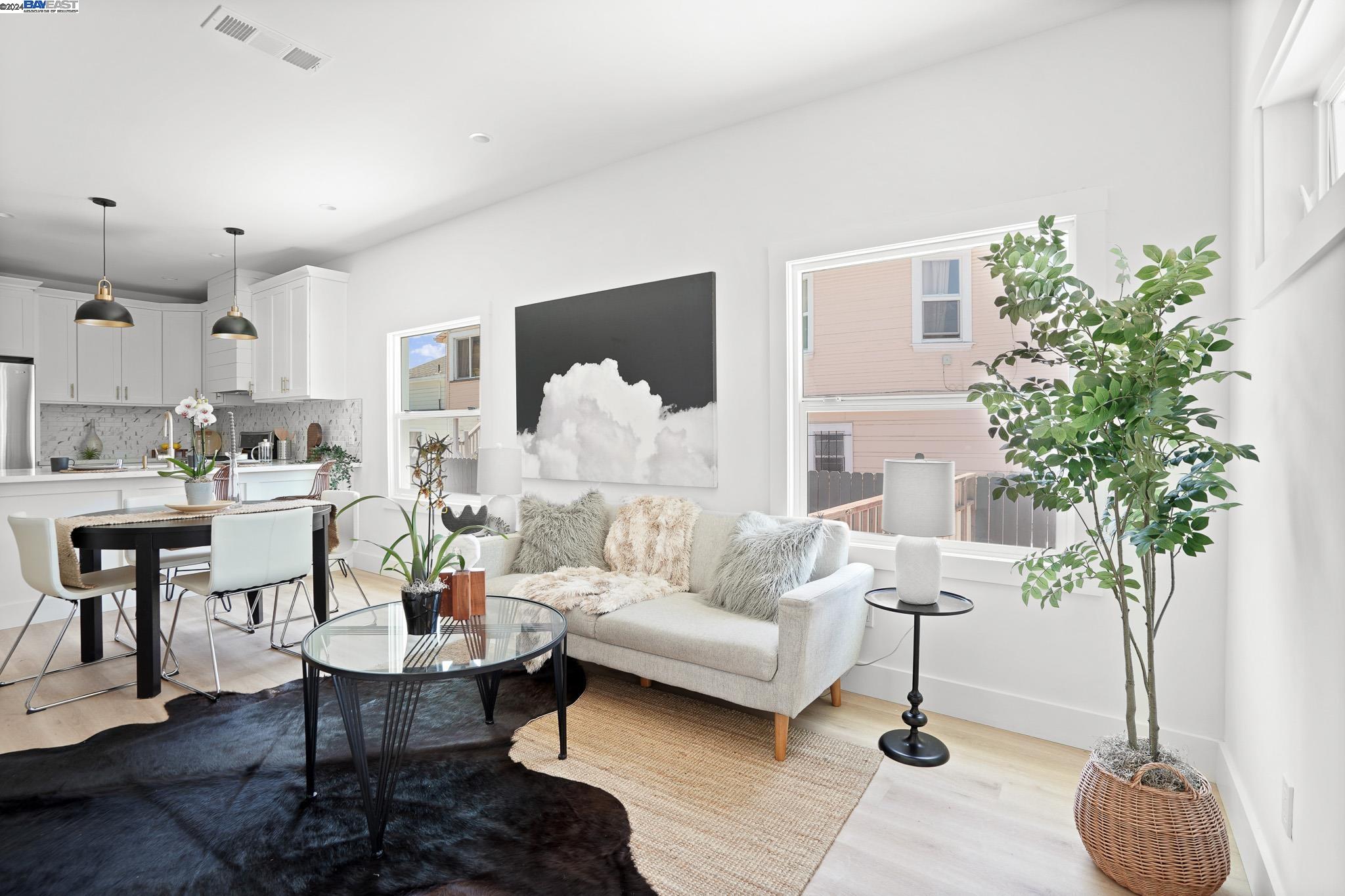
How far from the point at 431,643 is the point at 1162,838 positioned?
85.2 inches

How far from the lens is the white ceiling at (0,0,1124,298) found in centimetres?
255

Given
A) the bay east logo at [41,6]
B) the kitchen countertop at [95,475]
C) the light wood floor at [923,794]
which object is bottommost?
the light wood floor at [923,794]

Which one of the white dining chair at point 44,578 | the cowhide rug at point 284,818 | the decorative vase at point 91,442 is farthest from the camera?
the decorative vase at point 91,442

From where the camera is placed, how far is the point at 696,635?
Result: 260 cm

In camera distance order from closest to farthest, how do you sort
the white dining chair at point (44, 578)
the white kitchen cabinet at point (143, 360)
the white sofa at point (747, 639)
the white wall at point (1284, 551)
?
the white wall at point (1284, 551) < the white sofa at point (747, 639) < the white dining chair at point (44, 578) < the white kitchen cabinet at point (143, 360)

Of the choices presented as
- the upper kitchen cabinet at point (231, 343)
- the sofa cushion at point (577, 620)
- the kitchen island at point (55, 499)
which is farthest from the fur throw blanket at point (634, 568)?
the upper kitchen cabinet at point (231, 343)

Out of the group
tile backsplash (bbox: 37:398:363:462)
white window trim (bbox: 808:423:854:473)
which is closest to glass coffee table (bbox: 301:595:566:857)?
white window trim (bbox: 808:423:854:473)

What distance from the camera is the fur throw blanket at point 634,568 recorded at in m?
3.01

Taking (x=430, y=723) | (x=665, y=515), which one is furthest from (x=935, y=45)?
(x=430, y=723)

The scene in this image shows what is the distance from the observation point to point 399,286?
539 cm

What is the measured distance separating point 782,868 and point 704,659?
826 millimetres

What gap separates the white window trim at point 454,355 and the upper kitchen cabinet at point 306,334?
1459 millimetres

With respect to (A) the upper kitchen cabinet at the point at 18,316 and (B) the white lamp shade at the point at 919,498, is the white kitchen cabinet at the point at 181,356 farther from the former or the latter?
(B) the white lamp shade at the point at 919,498

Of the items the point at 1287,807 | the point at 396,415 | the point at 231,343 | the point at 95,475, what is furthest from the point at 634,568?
the point at 231,343
